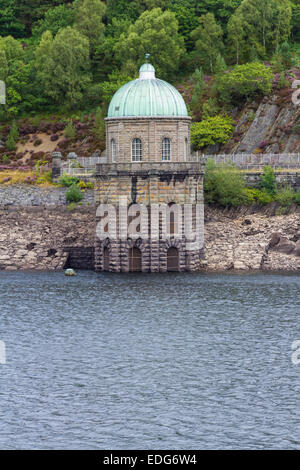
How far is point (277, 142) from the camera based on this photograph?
425 feet

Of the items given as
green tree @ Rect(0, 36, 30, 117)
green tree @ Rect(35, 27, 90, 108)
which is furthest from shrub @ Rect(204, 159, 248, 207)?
green tree @ Rect(0, 36, 30, 117)

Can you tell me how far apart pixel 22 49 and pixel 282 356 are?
337 feet

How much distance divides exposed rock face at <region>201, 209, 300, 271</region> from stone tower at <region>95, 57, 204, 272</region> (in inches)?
131

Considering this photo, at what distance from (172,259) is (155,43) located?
53764 millimetres

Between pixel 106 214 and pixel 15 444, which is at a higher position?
pixel 106 214

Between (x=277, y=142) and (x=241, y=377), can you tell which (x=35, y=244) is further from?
(x=241, y=377)

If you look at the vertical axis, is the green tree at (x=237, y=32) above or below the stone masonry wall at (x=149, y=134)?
above

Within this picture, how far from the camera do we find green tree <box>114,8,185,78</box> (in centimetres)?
14950

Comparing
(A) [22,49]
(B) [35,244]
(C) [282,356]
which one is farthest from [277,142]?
(C) [282,356]

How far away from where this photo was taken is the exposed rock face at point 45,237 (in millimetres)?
109625

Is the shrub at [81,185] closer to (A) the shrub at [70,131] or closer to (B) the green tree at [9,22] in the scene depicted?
(A) the shrub at [70,131]

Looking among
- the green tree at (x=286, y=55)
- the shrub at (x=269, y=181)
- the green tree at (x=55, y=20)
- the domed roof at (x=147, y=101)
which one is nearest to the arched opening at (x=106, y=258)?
the domed roof at (x=147, y=101)
